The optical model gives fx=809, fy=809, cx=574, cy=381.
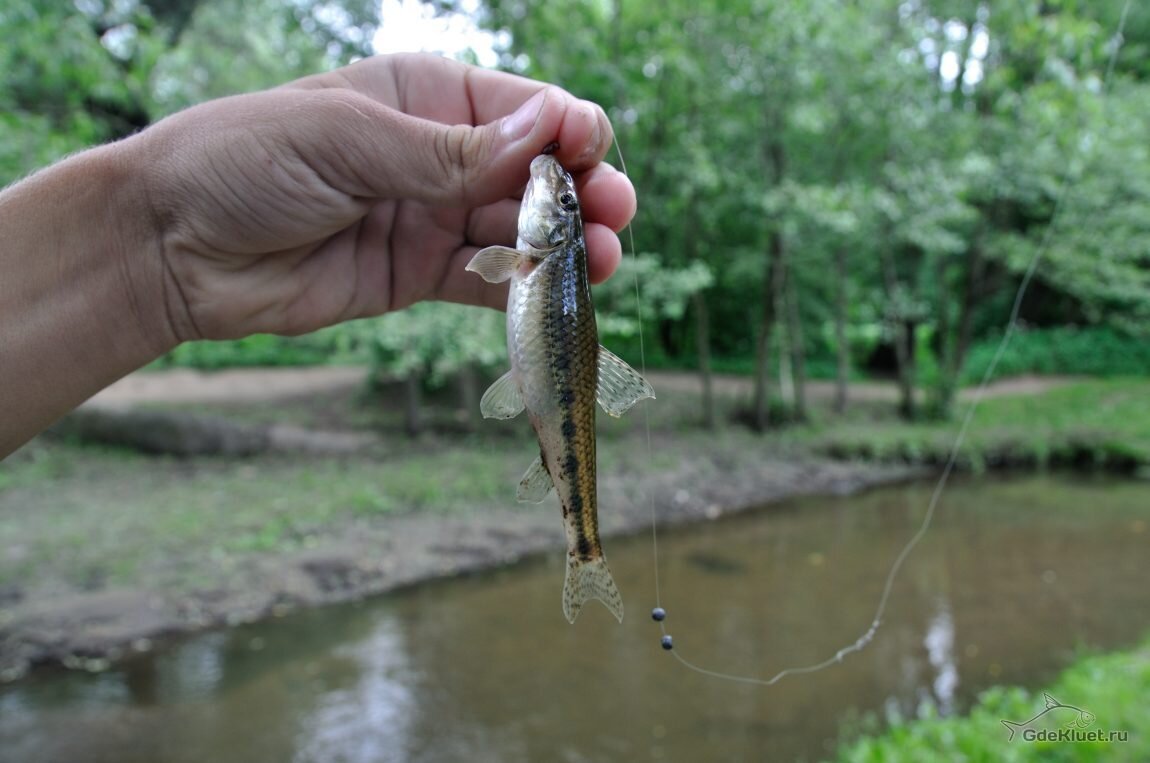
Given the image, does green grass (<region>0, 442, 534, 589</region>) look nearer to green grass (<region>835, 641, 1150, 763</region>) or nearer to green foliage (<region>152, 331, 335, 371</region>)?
green grass (<region>835, 641, 1150, 763</region>)

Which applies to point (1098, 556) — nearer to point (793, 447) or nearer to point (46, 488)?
point (793, 447)

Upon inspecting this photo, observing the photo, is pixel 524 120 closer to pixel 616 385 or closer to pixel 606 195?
pixel 606 195

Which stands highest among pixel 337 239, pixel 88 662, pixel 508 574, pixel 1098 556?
pixel 337 239

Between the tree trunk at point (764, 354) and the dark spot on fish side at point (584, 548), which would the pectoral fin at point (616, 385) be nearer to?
the dark spot on fish side at point (584, 548)

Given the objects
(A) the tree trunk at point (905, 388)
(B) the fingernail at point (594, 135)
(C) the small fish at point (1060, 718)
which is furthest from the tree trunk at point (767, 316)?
(B) the fingernail at point (594, 135)

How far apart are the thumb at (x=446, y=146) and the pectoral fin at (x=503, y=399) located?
641 mm

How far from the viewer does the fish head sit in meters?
2.27

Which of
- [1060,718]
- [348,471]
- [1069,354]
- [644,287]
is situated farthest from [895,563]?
[1069,354]

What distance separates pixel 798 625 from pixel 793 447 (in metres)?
7.26

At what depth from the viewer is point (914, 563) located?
33.8 ft

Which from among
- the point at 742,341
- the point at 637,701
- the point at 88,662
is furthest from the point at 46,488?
the point at 742,341

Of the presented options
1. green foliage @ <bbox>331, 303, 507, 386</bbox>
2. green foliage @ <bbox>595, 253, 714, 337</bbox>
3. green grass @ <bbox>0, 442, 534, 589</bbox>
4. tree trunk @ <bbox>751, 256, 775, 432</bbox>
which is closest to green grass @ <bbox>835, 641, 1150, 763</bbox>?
green grass @ <bbox>0, 442, 534, 589</bbox>

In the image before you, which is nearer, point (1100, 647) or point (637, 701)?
point (637, 701)

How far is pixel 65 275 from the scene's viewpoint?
2387 millimetres
